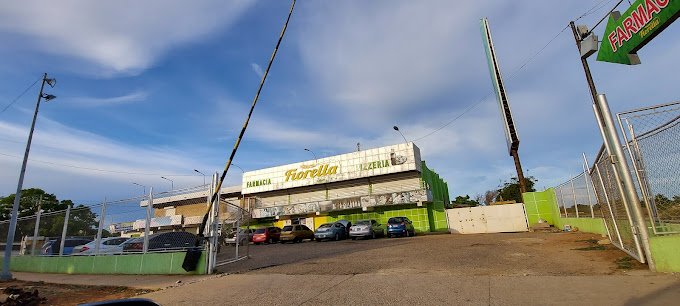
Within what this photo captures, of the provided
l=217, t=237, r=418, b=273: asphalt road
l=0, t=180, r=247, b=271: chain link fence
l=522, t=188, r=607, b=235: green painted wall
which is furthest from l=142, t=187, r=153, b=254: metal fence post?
l=522, t=188, r=607, b=235: green painted wall

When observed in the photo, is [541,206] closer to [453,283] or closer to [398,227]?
[398,227]

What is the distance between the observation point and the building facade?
30.8 metres

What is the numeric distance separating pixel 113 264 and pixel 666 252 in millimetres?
14818

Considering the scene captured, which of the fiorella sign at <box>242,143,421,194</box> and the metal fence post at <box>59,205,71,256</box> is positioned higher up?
the fiorella sign at <box>242,143,421,194</box>

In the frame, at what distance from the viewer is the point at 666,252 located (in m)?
5.70

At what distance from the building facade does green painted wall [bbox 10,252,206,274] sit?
21.5m

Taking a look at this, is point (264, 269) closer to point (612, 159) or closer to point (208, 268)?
point (208, 268)

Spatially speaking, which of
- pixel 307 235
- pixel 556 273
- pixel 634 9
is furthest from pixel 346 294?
pixel 307 235

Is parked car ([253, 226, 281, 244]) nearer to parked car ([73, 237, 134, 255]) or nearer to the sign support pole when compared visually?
parked car ([73, 237, 134, 255])

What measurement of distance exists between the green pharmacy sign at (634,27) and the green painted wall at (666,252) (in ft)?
10.7

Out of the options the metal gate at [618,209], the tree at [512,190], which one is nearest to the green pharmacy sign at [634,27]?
the metal gate at [618,209]

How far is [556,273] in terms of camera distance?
21.8 ft

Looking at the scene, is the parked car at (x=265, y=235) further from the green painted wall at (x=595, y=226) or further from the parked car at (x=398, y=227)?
the green painted wall at (x=595, y=226)

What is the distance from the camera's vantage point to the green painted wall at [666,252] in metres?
5.52
